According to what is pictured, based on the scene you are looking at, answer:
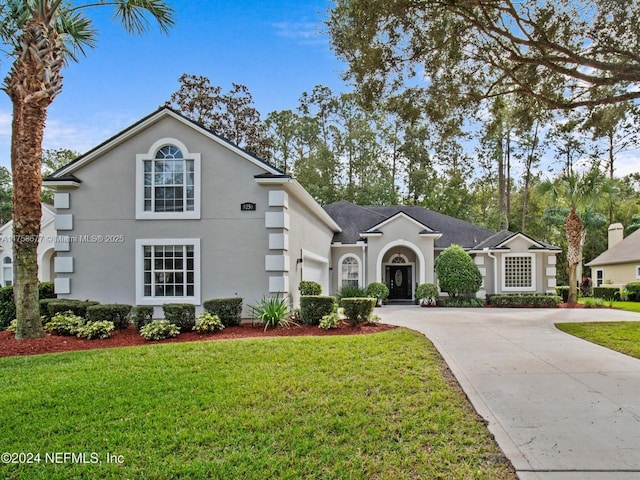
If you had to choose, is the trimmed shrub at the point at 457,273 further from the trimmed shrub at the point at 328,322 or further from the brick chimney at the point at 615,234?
the brick chimney at the point at 615,234

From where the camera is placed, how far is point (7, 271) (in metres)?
21.9

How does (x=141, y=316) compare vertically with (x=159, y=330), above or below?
above

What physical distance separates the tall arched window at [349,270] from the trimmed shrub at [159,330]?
12368mm

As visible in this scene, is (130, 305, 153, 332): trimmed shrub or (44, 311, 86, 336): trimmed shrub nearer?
(44, 311, 86, 336): trimmed shrub

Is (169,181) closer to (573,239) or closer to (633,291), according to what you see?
(573,239)

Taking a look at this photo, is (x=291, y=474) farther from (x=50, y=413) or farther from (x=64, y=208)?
(x=64, y=208)

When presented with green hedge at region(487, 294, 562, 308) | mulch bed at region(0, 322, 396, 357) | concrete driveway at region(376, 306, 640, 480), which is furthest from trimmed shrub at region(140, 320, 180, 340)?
green hedge at region(487, 294, 562, 308)

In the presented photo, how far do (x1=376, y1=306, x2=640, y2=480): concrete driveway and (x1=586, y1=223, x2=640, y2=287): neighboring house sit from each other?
21.5m

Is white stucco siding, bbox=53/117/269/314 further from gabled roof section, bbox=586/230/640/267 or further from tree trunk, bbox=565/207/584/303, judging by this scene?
gabled roof section, bbox=586/230/640/267

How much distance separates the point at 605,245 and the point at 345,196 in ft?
80.4

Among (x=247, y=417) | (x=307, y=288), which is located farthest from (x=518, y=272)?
(x=247, y=417)

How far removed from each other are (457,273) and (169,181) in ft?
46.1

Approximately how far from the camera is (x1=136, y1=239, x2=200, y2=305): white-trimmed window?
11.9 m

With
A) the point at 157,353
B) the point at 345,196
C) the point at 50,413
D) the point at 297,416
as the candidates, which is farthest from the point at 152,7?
the point at 345,196
